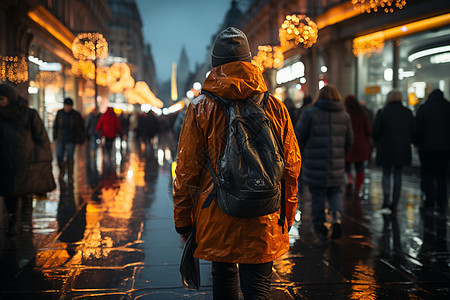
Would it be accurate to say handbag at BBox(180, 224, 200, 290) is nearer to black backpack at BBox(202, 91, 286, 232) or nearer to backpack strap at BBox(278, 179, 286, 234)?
black backpack at BBox(202, 91, 286, 232)

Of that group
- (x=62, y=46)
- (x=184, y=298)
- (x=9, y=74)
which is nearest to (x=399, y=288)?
(x=184, y=298)

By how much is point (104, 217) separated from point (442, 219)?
16.0 ft

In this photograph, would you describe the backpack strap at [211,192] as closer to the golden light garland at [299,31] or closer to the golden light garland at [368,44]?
the golden light garland at [299,31]

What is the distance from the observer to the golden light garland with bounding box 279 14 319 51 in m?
10.2

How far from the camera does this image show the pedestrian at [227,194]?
244 centimetres

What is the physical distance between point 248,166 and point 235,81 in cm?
47

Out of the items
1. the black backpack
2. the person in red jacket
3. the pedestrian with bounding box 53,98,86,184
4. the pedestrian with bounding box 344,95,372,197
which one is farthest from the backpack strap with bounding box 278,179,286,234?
the person in red jacket

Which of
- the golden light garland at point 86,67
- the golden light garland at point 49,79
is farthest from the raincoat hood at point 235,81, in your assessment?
the golden light garland at point 49,79

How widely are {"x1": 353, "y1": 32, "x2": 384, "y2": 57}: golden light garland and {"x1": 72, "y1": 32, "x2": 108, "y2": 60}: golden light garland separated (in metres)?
9.09

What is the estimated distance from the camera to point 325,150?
5.64 m

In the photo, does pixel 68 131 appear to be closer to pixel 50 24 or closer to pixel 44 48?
pixel 44 48

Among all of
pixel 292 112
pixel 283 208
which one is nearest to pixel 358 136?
pixel 292 112

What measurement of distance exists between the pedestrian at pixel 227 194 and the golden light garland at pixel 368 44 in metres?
13.7

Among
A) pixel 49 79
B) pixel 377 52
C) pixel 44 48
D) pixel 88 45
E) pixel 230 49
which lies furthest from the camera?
pixel 49 79
